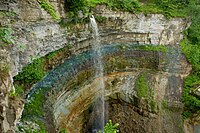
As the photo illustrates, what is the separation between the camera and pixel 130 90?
41.7 feet

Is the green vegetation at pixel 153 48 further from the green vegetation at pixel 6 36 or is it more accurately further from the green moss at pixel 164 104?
the green vegetation at pixel 6 36

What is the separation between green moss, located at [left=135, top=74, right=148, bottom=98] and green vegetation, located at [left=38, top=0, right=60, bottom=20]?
5131 mm

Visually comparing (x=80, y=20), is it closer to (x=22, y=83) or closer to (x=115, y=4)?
(x=115, y=4)

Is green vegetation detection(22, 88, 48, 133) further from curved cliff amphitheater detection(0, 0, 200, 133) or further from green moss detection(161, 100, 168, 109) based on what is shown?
green moss detection(161, 100, 168, 109)

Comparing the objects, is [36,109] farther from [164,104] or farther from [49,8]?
[164,104]

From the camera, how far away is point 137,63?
12.5 meters

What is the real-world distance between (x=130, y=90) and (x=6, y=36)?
698 cm

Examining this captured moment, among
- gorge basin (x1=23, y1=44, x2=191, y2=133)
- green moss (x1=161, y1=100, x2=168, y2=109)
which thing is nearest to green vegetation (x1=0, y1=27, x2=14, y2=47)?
gorge basin (x1=23, y1=44, x2=191, y2=133)

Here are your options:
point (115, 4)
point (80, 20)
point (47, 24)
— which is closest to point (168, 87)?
point (115, 4)

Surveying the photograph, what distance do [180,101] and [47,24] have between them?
7.52 metres

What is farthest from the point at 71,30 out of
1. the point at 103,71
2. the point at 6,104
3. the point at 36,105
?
the point at 6,104

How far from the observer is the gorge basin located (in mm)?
10805

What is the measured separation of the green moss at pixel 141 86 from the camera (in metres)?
12.5

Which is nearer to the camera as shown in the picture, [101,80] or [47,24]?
[47,24]
